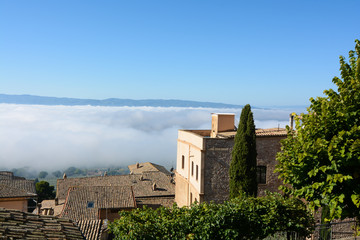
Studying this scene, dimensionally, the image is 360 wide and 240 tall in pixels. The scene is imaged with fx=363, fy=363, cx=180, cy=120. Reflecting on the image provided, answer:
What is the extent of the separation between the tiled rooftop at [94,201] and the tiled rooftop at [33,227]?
2567 cm

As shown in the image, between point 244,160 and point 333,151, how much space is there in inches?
483

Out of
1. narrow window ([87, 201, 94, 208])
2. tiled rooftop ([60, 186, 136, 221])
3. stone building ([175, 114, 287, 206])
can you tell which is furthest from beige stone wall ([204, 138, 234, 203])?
narrow window ([87, 201, 94, 208])

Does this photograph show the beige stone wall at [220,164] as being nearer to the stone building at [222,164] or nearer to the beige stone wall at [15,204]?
the stone building at [222,164]

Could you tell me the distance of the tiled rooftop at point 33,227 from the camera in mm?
8508

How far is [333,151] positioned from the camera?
36.9 feet

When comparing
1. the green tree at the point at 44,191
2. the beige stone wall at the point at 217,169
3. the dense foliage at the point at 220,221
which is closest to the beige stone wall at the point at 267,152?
the beige stone wall at the point at 217,169

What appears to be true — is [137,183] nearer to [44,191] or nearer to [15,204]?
[44,191]

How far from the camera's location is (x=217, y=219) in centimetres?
1349

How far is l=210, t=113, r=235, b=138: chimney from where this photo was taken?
3186cm

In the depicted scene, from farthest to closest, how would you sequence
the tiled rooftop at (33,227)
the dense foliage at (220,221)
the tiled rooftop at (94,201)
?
1. the tiled rooftop at (94,201)
2. the dense foliage at (220,221)
3. the tiled rooftop at (33,227)

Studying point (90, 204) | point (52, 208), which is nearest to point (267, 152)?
point (90, 204)

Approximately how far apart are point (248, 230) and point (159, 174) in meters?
41.9

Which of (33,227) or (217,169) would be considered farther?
(217,169)

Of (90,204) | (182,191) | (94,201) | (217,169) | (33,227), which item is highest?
(33,227)
